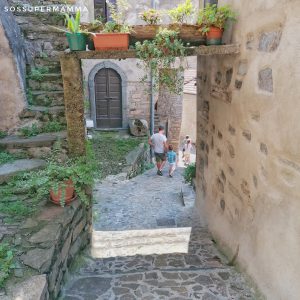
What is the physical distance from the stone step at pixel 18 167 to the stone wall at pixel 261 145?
2.43 metres

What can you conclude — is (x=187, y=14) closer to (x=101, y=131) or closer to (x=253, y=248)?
(x=253, y=248)

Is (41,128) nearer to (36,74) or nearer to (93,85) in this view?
(36,74)

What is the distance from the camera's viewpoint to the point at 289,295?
2541mm

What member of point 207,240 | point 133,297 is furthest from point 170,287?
point 207,240

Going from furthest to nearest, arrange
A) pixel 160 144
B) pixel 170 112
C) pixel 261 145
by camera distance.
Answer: pixel 170 112, pixel 160 144, pixel 261 145

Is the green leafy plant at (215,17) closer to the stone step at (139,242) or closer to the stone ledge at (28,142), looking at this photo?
the stone ledge at (28,142)

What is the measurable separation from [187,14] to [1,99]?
3.04 meters

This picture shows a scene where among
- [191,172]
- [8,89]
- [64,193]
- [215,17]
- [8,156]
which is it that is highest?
[215,17]

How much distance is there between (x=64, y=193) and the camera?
11.1ft

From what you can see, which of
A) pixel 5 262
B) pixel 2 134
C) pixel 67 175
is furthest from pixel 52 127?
pixel 5 262

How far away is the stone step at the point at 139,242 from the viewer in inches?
172

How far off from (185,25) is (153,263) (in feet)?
9.48

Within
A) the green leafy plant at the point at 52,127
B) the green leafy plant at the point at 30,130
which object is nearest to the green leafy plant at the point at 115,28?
the green leafy plant at the point at 52,127

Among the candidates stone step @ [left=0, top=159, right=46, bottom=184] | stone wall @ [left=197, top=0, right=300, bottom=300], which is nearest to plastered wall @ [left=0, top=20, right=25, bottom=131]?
stone step @ [left=0, top=159, right=46, bottom=184]
